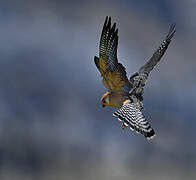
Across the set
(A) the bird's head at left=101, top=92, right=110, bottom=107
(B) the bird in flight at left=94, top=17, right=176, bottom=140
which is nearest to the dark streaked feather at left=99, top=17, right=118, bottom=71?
(B) the bird in flight at left=94, top=17, right=176, bottom=140

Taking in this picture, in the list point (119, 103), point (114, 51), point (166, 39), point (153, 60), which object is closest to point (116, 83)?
point (119, 103)

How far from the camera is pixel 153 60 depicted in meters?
9.91

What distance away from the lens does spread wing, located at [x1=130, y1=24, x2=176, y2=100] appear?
28.7ft

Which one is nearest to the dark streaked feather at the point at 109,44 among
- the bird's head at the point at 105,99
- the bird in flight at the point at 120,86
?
the bird in flight at the point at 120,86

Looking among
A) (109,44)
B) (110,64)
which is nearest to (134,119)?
(110,64)

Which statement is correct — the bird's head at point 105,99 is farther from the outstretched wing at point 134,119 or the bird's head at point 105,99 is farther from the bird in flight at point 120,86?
the outstretched wing at point 134,119

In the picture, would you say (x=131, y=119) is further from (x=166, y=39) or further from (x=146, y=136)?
(x=166, y=39)

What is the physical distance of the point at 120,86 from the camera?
8.27m

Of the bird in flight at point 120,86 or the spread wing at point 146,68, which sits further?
the spread wing at point 146,68

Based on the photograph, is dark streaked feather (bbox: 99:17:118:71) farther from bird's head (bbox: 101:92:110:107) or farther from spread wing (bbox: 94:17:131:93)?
bird's head (bbox: 101:92:110:107)

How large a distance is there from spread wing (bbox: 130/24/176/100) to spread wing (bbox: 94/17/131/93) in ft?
1.23

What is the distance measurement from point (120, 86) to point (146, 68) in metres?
1.46

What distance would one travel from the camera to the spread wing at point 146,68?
8.74 m

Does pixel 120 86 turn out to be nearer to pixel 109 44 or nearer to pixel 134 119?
pixel 134 119
